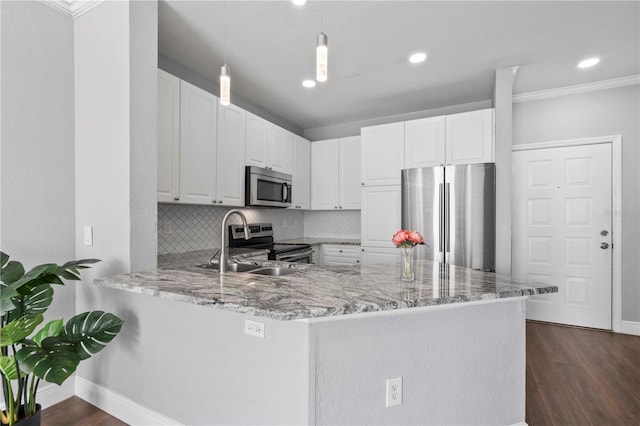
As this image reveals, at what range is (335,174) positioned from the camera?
4691 mm

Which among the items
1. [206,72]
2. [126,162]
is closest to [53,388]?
[126,162]

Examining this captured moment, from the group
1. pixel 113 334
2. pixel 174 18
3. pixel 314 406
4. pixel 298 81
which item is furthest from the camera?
pixel 298 81

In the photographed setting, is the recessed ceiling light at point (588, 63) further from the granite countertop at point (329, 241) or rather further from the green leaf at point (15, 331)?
the green leaf at point (15, 331)

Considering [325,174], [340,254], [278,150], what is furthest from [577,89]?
[278,150]

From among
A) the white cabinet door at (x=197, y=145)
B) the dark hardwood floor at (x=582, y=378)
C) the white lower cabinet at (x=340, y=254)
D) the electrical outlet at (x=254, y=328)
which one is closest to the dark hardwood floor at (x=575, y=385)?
the dark hardwood floor at (x=582, y=378)

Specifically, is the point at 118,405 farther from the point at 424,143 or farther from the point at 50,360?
the point at 424,143

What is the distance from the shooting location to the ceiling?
7.38ft

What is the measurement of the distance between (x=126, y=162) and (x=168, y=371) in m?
1.23

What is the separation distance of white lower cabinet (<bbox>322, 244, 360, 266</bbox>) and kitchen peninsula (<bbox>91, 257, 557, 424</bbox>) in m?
2.44

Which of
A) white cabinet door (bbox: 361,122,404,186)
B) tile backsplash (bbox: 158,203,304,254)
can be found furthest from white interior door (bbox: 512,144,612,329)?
tile backsplash (bbox: 158,203,304,254)

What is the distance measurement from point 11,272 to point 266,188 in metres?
2.41

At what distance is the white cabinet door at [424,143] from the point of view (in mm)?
3643

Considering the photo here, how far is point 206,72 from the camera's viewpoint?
322 centimetres

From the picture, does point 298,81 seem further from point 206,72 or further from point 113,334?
point 113,334
